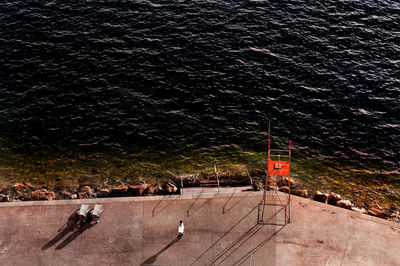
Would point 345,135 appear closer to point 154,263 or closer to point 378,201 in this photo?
point 378,201

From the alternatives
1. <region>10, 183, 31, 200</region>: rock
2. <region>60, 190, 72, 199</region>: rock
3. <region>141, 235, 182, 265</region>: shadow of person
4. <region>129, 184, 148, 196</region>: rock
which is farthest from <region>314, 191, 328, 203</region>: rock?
<region>10, 183, 31, 200</region>: rock

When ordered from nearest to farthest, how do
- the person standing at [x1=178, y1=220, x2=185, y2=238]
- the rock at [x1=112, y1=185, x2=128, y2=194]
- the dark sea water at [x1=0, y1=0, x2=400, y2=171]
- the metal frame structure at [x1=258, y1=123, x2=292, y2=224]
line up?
the person standing at [x1=178, y1=220, x2=185, y2=238]
the metal frame structure at [x1=258, y1=123, x2=292, y2=224]
the rock at [x1=112, y1=185, x2=128, y2=194]
the dark sea water at [x1=0, y1=0, x2=400, y2=171]

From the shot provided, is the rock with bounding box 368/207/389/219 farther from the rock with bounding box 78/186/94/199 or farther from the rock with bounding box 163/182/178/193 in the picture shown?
the rock with bounding box 78/186/94/199

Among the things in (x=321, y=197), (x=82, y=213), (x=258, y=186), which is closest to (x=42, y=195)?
(x=82, y=213)

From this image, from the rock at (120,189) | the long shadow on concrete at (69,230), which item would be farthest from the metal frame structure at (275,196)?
the long shadow on concrete at (69,230)

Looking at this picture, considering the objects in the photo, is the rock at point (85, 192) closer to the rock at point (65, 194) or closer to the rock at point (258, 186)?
the rock at point (65, 194)

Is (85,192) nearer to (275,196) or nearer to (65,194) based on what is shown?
(65,194)
